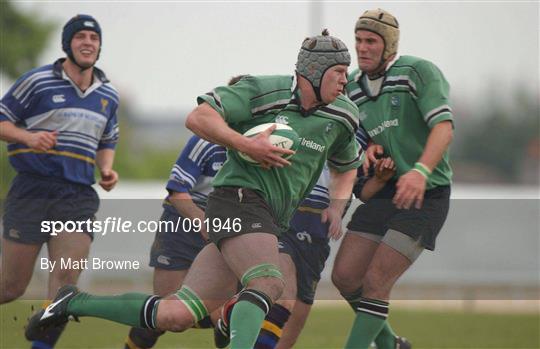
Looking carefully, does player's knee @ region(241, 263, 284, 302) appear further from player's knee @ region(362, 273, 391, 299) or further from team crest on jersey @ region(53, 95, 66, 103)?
team crest on jersey @ region(53, 95, 66, 103)

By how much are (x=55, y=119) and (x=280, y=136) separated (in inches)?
104

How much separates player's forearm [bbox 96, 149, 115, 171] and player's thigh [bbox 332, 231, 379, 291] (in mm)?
1988

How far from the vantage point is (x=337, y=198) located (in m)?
7.84

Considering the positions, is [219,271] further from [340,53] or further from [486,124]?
[486,124]

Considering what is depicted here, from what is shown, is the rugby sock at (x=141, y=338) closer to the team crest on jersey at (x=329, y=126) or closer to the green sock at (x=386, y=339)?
the green sock at (x=386, y=339)

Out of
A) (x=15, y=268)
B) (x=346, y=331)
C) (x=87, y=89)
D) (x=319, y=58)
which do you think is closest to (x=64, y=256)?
(x=15, y=268)

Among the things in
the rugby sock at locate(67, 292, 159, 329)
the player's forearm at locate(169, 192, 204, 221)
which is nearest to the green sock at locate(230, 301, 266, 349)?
the rugby sock at locate(67, 292, 159, 329)

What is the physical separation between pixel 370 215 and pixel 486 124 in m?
24.2

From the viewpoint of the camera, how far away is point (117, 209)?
10031 mm

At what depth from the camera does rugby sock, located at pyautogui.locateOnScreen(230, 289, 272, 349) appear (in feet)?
21.3

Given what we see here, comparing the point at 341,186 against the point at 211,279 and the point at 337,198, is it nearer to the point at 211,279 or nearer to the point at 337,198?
the point at 337,198

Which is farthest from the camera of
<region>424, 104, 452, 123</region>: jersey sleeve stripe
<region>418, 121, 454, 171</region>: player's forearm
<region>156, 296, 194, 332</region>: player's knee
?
<region>424, 104, 452, 123</region>: jersey sleeve stripe

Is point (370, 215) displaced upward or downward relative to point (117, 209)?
upward

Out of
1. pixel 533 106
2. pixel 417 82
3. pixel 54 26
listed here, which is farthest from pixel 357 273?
pixel 533 106
